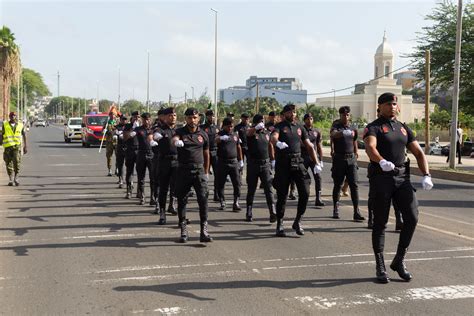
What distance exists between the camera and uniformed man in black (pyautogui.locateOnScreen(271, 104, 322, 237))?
27.4 ft

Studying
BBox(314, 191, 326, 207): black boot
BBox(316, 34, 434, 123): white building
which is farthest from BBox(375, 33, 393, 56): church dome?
BBox(314, 191, 326, 207): black boot

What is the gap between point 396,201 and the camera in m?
6.24

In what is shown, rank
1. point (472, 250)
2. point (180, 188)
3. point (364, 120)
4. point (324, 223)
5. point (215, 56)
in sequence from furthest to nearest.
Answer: point (364, 120) → point (215, 56) → point (324, 223) → point (180, 188) → point (472, 250)

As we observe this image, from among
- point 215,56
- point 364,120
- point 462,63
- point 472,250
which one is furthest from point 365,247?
point 364,120

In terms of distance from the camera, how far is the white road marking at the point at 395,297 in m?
5.30

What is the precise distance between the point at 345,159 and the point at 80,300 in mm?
5727

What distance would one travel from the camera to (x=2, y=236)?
8477 millimetres

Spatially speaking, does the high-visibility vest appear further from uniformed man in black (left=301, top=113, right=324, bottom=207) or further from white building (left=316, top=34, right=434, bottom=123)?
white building (left=316, top=34, right=434, bottom=123)

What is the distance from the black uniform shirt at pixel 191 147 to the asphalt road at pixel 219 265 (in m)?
1.12

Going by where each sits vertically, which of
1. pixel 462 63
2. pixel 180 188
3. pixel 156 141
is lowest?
pixel 180 188

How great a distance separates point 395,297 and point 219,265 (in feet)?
6.79

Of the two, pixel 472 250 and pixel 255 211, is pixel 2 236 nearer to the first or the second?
pixel 255 211

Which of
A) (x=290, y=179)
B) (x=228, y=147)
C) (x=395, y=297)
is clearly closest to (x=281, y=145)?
(x=290, y=179)

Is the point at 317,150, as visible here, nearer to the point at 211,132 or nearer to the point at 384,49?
the point at 211,132
